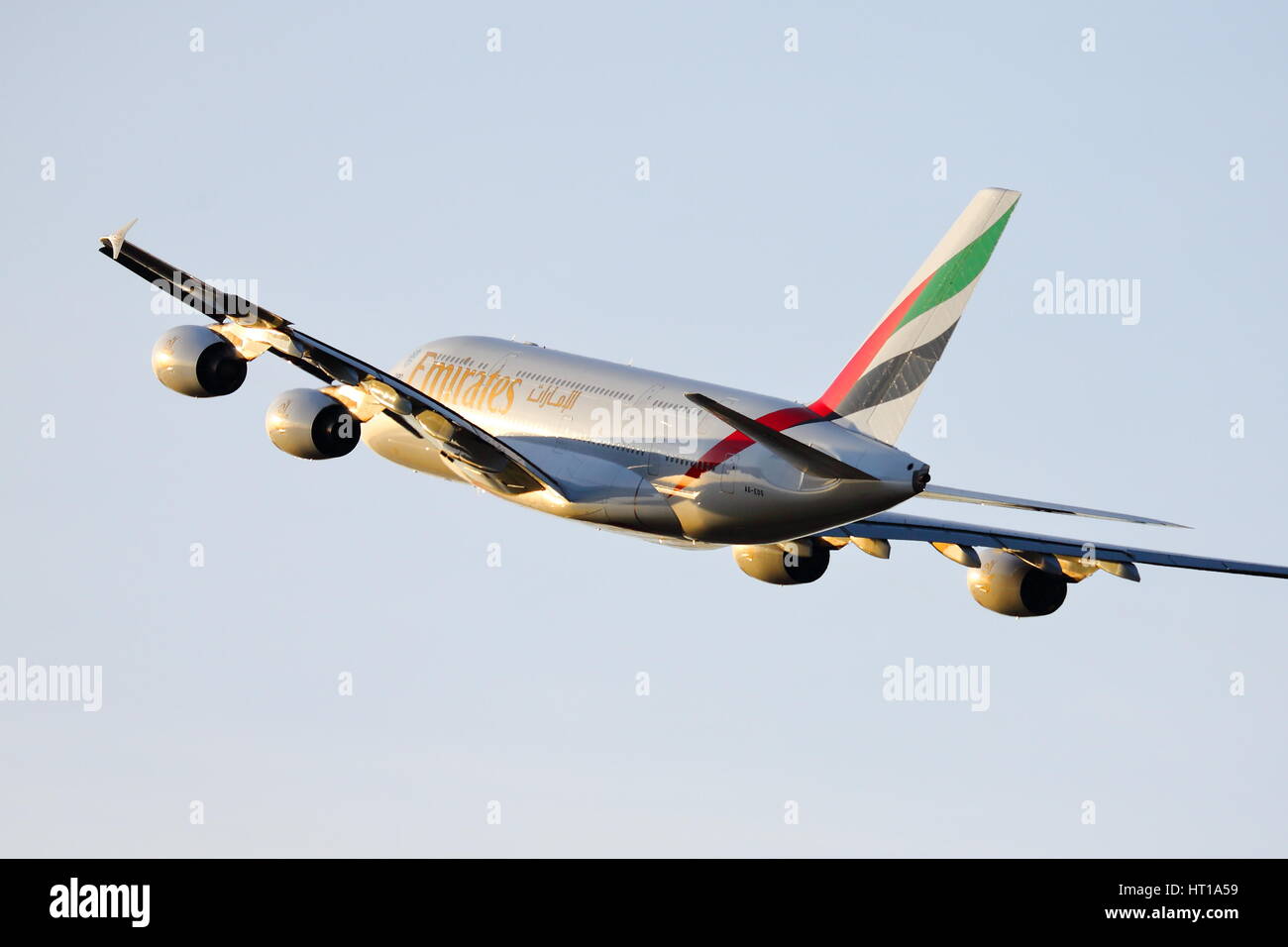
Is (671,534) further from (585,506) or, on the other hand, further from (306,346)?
(306,346)

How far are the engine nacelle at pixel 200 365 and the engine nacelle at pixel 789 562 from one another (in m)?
14.2

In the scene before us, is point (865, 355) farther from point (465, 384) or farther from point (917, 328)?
point (465, 384)

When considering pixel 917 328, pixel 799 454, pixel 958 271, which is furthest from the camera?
pixel 958 271

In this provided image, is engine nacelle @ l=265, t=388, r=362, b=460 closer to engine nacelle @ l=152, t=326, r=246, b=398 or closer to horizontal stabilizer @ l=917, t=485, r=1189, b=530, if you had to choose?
engine nacelle @ l=152, t=326, r=246, b=398

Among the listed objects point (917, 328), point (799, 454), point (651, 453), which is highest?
point (917, 328)

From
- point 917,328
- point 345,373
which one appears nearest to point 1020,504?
point 917,328

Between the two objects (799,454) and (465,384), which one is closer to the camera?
(799,454)

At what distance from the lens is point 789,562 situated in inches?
2201

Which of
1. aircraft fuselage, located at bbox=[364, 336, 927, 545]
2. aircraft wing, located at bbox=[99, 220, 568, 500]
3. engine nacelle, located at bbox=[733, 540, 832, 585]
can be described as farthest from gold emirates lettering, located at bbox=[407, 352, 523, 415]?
engine nacelle, located at bbox=[733, 540, 832, 585]

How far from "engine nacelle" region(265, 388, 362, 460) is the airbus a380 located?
1.8 inches

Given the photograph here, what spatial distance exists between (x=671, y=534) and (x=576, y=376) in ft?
19.6

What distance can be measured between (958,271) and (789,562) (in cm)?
1106

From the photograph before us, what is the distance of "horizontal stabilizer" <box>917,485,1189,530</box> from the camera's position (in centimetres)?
4794

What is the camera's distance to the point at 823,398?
160 ft
